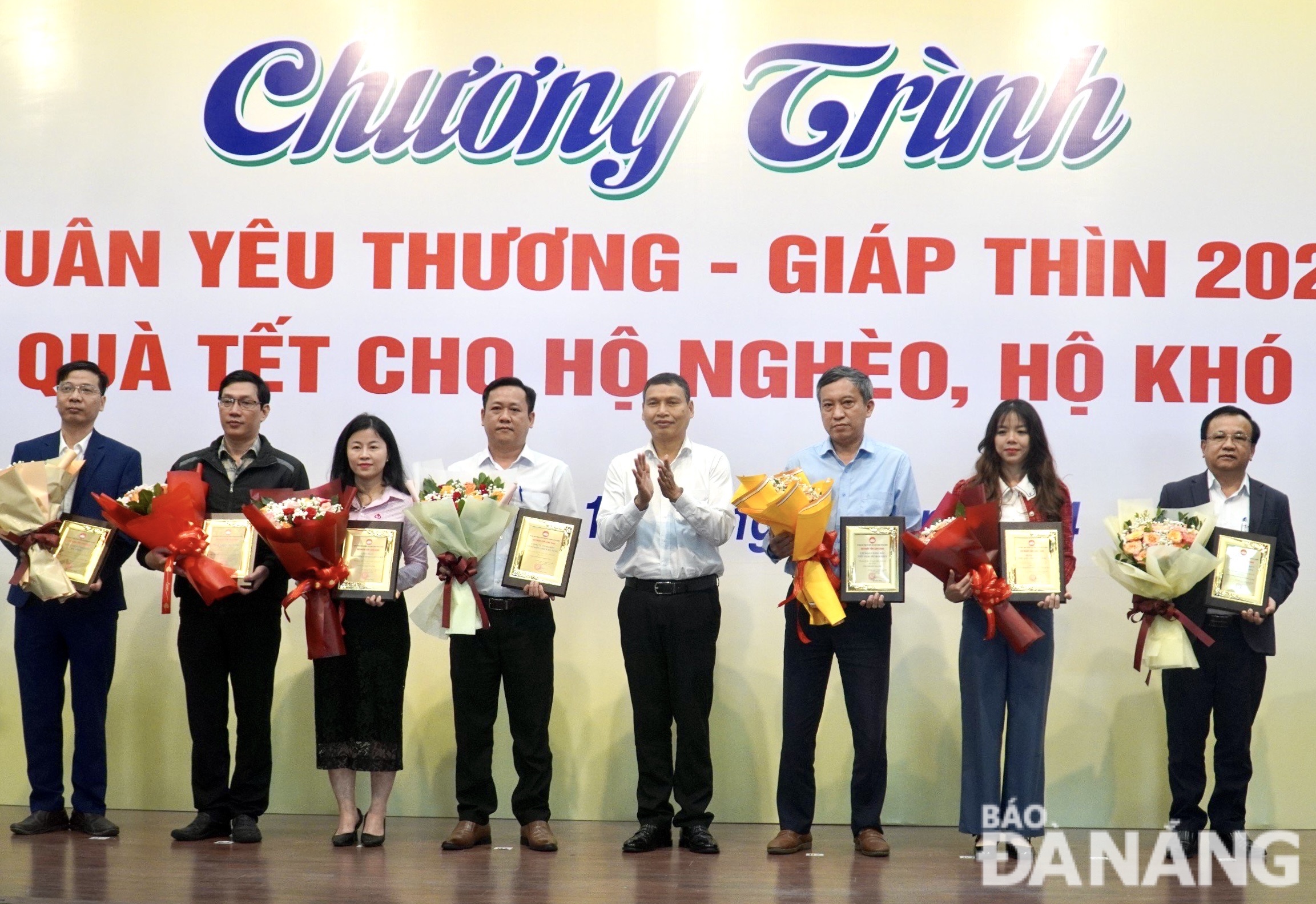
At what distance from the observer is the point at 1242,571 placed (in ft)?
14.0

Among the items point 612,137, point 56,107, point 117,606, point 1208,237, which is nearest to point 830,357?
point 612,137

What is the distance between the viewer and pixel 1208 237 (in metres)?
5.09

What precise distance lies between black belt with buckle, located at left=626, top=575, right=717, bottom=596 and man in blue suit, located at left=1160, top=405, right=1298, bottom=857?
5.11 ft

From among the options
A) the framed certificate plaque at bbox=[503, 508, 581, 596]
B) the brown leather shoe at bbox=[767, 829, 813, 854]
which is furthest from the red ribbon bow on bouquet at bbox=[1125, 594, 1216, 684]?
the framed certificate plaque at bbox=[503, 508, 581, 596]

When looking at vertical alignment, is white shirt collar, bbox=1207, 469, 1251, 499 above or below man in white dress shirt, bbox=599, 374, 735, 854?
above

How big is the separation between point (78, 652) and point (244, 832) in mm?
825

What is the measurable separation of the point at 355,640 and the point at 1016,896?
2.13 metres

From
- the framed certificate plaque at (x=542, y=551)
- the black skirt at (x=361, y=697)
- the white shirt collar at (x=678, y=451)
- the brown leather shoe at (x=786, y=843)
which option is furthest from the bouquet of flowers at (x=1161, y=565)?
the black skirt at (x=361, y=697)

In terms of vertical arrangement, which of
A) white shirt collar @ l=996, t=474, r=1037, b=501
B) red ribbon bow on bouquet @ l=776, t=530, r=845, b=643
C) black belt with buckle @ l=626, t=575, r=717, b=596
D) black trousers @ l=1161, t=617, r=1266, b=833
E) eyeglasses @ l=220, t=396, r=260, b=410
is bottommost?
black trousers @ l=1161, t=617, r=1266, b=833

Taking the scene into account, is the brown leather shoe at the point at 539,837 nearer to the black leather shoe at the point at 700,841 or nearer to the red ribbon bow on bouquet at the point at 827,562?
the black leather shoe at the point at 700,841

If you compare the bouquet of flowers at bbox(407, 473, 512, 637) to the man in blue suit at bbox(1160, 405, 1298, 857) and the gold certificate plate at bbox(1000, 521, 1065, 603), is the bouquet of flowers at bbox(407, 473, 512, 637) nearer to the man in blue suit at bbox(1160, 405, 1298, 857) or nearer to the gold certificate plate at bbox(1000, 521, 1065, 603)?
the gold certificate plate at bbox(1000, 521, 1065, 603)

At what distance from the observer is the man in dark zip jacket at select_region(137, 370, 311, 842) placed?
14.2ft

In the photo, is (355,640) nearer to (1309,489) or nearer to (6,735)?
(6,735)

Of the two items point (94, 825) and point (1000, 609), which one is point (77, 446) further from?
point (1000, 609)
